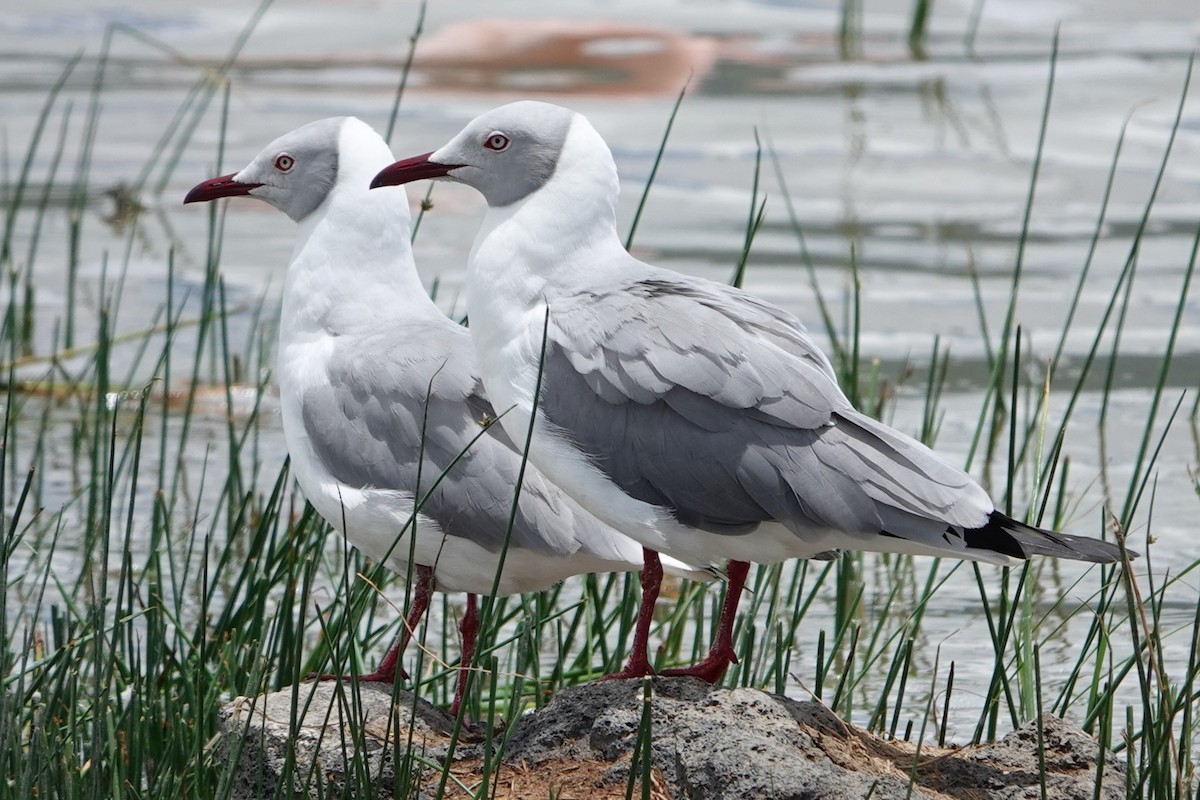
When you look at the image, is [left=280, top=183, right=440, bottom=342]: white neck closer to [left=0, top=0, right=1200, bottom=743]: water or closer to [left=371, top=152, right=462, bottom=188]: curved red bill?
[left=371, top=152, right=462, bottom=188]: curved red bill

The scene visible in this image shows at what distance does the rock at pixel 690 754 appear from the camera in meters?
3.35

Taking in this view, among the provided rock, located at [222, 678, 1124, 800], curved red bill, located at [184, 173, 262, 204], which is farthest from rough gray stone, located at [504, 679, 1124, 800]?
curved red bill, located at [184, 173, 262, 204]

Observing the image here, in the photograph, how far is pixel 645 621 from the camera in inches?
148

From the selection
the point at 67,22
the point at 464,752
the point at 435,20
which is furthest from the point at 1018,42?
the point at 464,752

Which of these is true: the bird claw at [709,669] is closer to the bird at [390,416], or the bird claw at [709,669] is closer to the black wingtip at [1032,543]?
the bird at [390,416]

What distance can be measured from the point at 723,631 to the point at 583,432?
1.55ft

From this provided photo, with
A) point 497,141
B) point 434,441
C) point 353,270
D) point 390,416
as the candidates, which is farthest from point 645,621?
point 353,270

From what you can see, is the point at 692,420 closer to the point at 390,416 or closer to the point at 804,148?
the point at 390,416

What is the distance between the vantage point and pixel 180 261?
356 inches

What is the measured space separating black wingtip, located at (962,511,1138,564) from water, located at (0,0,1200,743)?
5.22 feet

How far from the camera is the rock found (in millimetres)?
3352

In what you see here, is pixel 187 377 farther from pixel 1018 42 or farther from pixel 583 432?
pixel 1018 42

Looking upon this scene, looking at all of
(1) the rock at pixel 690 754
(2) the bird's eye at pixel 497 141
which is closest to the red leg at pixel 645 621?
(1) the rock at pixel 690 754

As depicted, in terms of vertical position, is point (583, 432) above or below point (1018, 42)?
below
